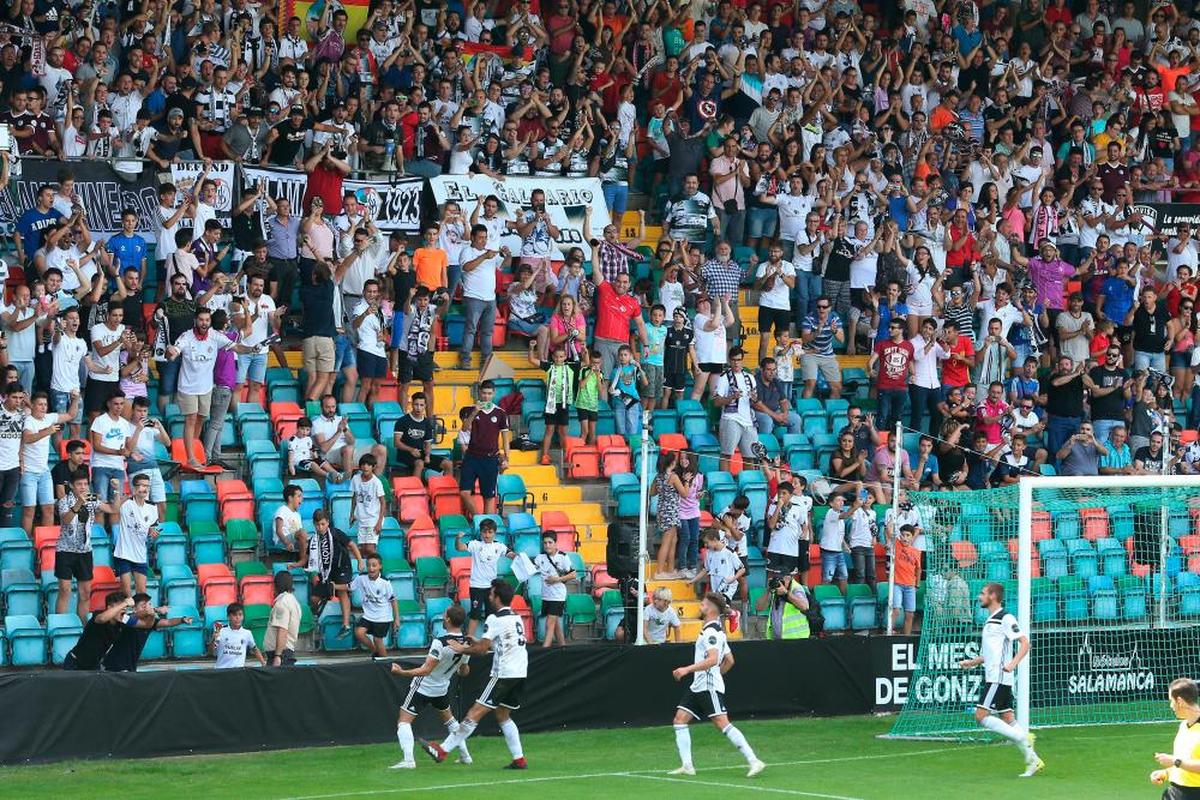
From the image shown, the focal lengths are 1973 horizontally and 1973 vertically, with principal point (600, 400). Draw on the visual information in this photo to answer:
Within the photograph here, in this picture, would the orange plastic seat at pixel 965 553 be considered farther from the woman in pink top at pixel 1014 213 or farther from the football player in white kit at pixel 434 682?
the woman in pink top at pixel 1014 213

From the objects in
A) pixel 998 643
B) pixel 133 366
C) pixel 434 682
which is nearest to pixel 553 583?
pixel 434 682

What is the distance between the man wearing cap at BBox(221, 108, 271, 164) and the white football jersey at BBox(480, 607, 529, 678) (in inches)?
371

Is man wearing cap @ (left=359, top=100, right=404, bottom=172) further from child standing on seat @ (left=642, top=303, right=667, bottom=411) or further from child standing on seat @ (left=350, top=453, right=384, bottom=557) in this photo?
child standing on seat @ (left=350, top=453, right=384, bottom=557)

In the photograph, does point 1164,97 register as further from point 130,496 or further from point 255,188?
point 130,496

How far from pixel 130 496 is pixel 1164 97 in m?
20.8

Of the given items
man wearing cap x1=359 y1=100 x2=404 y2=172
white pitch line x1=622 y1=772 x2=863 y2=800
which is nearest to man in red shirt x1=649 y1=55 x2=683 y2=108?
man wearing cap x1=359 y1=100 x2=404 y2=172

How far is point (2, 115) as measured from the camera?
2467 centimetres

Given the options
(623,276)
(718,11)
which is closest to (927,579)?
(623,276)

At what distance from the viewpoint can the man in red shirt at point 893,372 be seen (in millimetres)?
27672

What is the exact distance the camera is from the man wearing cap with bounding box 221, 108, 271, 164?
84.0 feet

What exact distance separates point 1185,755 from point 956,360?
1544 centimetres

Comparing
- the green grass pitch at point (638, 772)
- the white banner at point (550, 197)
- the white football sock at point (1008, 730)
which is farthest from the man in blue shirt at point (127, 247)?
the white football sock at point (1008, 730)

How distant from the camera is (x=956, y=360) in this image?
28500 mm

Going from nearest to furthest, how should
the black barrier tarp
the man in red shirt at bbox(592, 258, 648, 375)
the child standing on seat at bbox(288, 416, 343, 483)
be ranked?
the black barrier tarp < the child standing on seat at bbox(288, 416, 343, 483) < the man in red shirt at bbox(592, 258, 648, 375)
